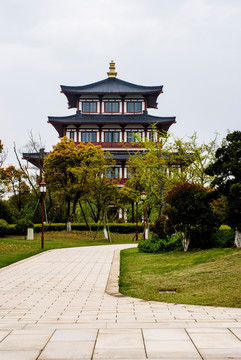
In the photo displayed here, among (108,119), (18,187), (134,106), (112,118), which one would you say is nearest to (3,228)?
(18,187)

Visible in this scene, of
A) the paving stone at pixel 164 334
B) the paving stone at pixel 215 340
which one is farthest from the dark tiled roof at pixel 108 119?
the paving stone at pixel 215 340

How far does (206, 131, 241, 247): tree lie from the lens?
14.5 meters

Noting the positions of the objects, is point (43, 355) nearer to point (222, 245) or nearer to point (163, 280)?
point (163, 280)

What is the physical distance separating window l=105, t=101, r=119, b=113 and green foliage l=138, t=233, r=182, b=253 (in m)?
31.8

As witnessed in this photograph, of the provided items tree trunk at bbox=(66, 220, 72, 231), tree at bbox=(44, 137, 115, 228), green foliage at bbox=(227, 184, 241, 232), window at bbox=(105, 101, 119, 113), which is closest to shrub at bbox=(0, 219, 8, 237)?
tree at bbox=(44, 137, 115, 228)

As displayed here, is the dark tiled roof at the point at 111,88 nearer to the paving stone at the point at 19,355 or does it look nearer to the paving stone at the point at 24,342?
the paving stone at the point at 24,342

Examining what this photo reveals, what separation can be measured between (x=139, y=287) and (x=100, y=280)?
1.77 metres

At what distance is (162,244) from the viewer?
19.2m

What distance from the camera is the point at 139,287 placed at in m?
10.1

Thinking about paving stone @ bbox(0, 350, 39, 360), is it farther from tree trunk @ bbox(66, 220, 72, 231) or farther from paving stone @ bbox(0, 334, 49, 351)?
tree trunk @ bbox(66, 220, 72, 231)

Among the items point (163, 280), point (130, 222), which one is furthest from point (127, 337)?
point (130, 222)

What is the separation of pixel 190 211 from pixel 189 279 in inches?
254

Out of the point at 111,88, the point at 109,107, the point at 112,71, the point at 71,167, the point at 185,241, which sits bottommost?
the point at 185,241

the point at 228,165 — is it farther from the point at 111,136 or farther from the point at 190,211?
the point at 111,136
